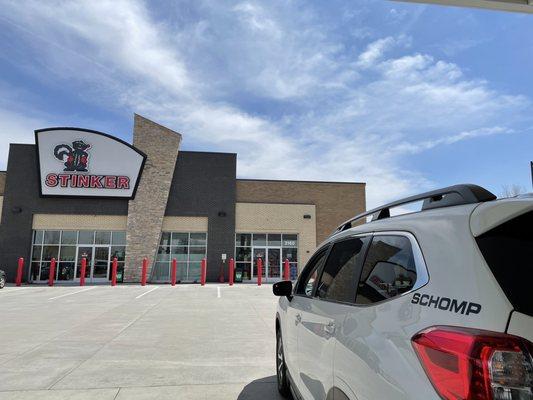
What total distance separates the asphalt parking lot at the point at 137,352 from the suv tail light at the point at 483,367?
392 centimetres

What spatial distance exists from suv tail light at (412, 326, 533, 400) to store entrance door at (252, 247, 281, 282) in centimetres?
2741

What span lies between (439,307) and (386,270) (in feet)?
1.91

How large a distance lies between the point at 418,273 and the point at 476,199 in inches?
16.8

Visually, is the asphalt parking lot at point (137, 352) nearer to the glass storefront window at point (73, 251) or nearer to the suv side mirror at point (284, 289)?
the suv side mirror at point (284, 289)

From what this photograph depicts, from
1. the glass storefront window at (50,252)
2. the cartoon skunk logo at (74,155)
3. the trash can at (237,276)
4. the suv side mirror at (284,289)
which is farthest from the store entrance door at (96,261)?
the suv side mirror at (284,289)

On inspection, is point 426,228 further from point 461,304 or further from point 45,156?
point 45,156

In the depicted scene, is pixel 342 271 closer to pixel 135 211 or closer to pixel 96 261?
pixel 135 211

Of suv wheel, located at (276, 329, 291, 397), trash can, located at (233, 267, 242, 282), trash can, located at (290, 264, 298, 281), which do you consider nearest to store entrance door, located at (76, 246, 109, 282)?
trash can, located at (233, 267, 242, 282)

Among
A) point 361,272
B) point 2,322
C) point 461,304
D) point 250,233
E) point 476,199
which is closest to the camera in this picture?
point 461,304

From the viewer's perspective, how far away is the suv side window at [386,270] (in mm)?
2199

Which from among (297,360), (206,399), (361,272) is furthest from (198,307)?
(361,272)

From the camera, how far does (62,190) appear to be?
27.1 metres

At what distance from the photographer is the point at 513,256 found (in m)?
1.74

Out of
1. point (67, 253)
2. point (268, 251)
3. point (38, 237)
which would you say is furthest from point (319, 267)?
point (38, 237)
